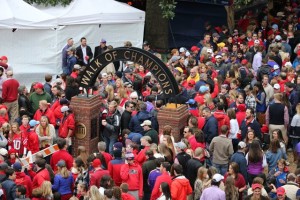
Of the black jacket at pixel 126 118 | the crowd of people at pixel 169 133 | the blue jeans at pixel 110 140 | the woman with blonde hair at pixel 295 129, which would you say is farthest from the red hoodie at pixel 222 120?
the blue jeans at pixel 110 140

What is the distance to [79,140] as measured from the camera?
19.1 m

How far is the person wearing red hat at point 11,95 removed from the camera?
68.8 ft

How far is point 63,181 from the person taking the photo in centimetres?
1577

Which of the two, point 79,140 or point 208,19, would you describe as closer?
point 79,140

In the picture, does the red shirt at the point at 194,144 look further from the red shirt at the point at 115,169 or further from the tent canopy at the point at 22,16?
the tent canopy at the point at 22,16

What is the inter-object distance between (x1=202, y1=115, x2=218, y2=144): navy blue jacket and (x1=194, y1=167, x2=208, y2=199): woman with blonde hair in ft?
9.20

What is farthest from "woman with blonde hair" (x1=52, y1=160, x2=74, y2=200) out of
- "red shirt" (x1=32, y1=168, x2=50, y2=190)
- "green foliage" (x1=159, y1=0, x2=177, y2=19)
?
"green foliage" (x1=159, y1=0, x2=177, y2=19)

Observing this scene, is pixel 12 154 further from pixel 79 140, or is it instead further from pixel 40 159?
pixel 79 140

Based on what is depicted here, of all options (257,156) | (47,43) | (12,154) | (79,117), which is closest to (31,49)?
(47,43)

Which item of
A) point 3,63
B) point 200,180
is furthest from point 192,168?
point 3,63

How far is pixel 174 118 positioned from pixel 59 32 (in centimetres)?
835

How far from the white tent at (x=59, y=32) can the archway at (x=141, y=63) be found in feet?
18.6

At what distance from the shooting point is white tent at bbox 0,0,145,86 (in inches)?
979

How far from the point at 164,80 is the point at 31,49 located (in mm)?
7460
